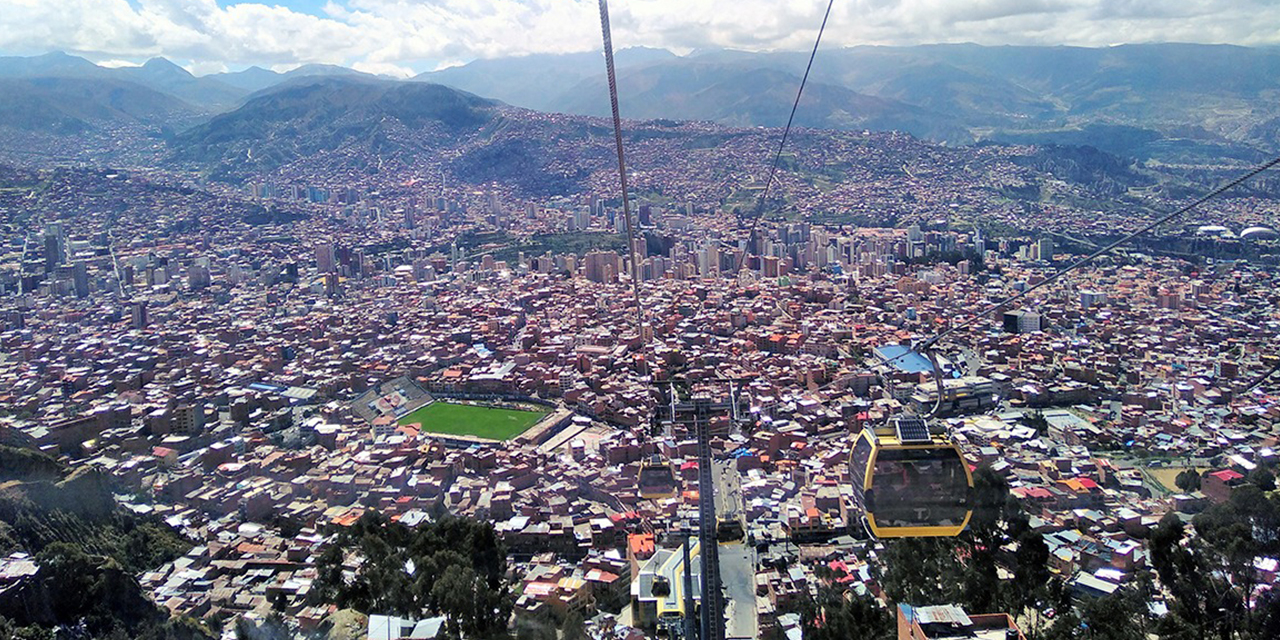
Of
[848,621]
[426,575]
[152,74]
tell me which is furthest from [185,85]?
[848,621]

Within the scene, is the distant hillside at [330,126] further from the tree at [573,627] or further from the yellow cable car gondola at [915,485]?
the yellow cable car gondola at [915,485]

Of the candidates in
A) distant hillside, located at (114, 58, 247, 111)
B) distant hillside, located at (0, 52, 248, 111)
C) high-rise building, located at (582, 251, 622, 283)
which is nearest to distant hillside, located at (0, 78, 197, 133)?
distant hillside, located at (0, 52, 248, 111)

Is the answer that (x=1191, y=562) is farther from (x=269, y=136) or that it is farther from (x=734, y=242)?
(x=269, y=136)

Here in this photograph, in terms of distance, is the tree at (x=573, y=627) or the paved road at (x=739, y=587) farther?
the paved road at (x=739, y=587)

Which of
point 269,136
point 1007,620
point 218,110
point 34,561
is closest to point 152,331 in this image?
point 34,561

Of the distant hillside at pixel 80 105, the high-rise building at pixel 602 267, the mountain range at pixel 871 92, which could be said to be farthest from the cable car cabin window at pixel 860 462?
the distant hillside at pixel 80 105

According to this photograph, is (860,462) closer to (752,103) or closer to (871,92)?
(752,103)

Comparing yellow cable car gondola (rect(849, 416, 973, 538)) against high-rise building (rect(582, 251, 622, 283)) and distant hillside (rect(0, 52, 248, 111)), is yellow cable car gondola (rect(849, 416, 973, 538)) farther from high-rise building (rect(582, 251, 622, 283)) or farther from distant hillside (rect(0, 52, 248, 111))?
distant hillside (rect(0, 52, 248, 111))
